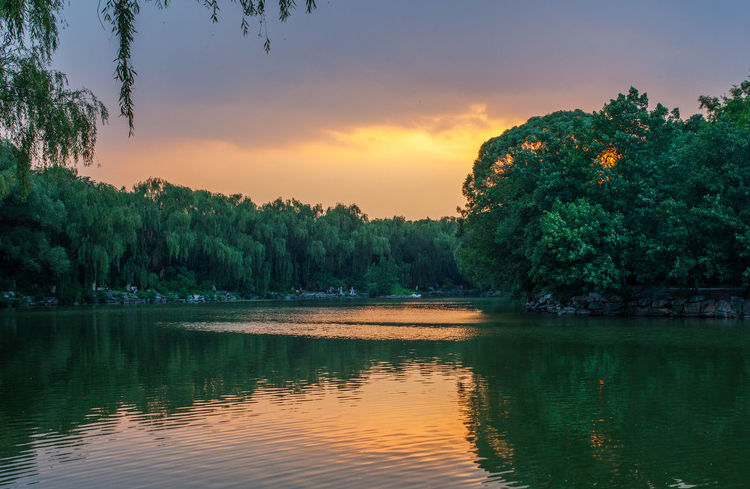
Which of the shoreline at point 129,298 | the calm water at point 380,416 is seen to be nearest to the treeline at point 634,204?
the calm water at point 380,416

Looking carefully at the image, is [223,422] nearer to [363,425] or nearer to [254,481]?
[363,425]

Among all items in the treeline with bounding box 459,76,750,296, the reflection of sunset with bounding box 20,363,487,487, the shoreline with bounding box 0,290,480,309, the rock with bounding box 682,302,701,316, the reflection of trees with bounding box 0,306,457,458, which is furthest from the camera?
the shoreline with bounding box 0,290,480,309

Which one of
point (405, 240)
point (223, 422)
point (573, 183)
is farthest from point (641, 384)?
point (405, 240)

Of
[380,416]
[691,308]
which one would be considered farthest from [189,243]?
[380,416]

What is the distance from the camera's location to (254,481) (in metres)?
6.16

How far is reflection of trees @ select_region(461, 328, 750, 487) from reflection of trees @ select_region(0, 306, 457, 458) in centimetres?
289

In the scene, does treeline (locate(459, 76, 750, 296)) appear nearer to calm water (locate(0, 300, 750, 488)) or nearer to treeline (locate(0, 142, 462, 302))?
calm water (locate(0, 300, 750, 488))

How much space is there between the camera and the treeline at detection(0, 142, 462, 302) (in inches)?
1800

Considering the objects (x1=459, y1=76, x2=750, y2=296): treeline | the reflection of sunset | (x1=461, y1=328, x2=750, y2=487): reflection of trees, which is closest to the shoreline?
(x1=459, y1=76, x2=750, y2=296): treeline

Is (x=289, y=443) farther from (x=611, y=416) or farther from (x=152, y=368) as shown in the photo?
(x=152, y=368)

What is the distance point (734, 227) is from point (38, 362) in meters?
25.8

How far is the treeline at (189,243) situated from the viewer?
150 feet

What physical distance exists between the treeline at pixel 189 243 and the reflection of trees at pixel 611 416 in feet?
37.0

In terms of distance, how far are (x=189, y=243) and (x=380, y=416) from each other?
55029 millimetres
